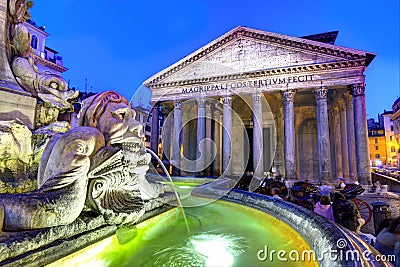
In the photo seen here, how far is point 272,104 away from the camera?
1866 centimetres

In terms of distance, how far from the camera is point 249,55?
1572 centimetres

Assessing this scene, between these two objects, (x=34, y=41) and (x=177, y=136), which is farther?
(x=34, y=41)

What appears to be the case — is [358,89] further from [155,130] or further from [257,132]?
[155,130]

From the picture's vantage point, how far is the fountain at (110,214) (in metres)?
1.46

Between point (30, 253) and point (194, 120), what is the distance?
68.6ft

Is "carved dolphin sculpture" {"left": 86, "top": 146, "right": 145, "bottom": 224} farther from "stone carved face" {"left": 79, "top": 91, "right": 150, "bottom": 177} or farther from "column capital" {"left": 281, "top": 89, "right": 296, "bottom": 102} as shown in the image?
"column capital" {"left": 281, "top": 89, "right": 296, "bottom": 102}

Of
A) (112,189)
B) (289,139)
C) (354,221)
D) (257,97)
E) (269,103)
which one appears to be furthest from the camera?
(269,103)

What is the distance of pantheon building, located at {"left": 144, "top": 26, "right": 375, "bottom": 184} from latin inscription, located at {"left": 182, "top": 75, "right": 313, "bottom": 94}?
0.21 feet

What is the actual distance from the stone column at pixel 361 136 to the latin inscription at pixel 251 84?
2.87 meters

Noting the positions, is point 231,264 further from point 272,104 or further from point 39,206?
point 272,104

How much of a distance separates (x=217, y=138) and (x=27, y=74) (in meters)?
18.3

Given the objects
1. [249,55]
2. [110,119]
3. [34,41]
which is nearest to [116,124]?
[110,119]

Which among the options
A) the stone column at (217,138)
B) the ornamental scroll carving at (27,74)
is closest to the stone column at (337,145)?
the stone column at (217,138)

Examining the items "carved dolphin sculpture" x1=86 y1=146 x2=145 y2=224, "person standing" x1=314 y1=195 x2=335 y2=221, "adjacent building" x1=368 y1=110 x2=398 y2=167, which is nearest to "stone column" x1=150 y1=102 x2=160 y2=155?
"person standing" x1=314 y1=195 x2=335 y2=221
